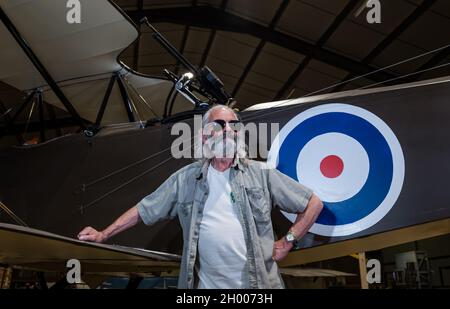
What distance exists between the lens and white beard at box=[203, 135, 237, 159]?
1.72 meters

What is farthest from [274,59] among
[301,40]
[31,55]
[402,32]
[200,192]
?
[200,192]

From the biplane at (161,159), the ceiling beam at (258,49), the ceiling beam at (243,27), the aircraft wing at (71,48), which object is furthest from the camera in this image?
the ceiling beam at (243,27)

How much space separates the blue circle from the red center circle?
14 centimetres

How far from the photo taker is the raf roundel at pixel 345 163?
6.49 feet

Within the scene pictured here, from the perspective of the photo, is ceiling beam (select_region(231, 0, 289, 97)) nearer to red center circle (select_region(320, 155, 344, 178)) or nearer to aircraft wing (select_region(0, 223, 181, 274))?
red center circle (select_region(320, 155, 344, 178))

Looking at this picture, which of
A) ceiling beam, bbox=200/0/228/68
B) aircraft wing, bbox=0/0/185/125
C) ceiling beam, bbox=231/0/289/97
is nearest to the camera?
aircraft wing, bbox=0/0/185/125

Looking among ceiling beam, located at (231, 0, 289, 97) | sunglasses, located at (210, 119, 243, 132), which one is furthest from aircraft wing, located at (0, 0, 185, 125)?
ceiling beam, located at (231, 0, 289, 97)

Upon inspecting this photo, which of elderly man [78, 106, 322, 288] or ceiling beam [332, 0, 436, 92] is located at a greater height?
ceiling beam [332, 0, 436, 92]

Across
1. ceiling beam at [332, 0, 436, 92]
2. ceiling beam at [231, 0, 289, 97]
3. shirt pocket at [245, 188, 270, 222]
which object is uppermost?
ceiling beam at [231, 0, 289, 97]

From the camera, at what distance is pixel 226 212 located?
1643mm

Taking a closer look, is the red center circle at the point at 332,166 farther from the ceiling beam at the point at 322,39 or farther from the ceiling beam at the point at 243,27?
the ceiling beam at the point at 243,27

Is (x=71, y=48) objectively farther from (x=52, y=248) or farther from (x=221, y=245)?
(x=221, y=245)

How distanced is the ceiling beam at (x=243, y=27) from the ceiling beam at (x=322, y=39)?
0.91 ft

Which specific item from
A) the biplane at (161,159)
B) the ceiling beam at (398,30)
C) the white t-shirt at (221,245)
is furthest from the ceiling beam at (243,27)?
the white t-shirt at (221,245)
